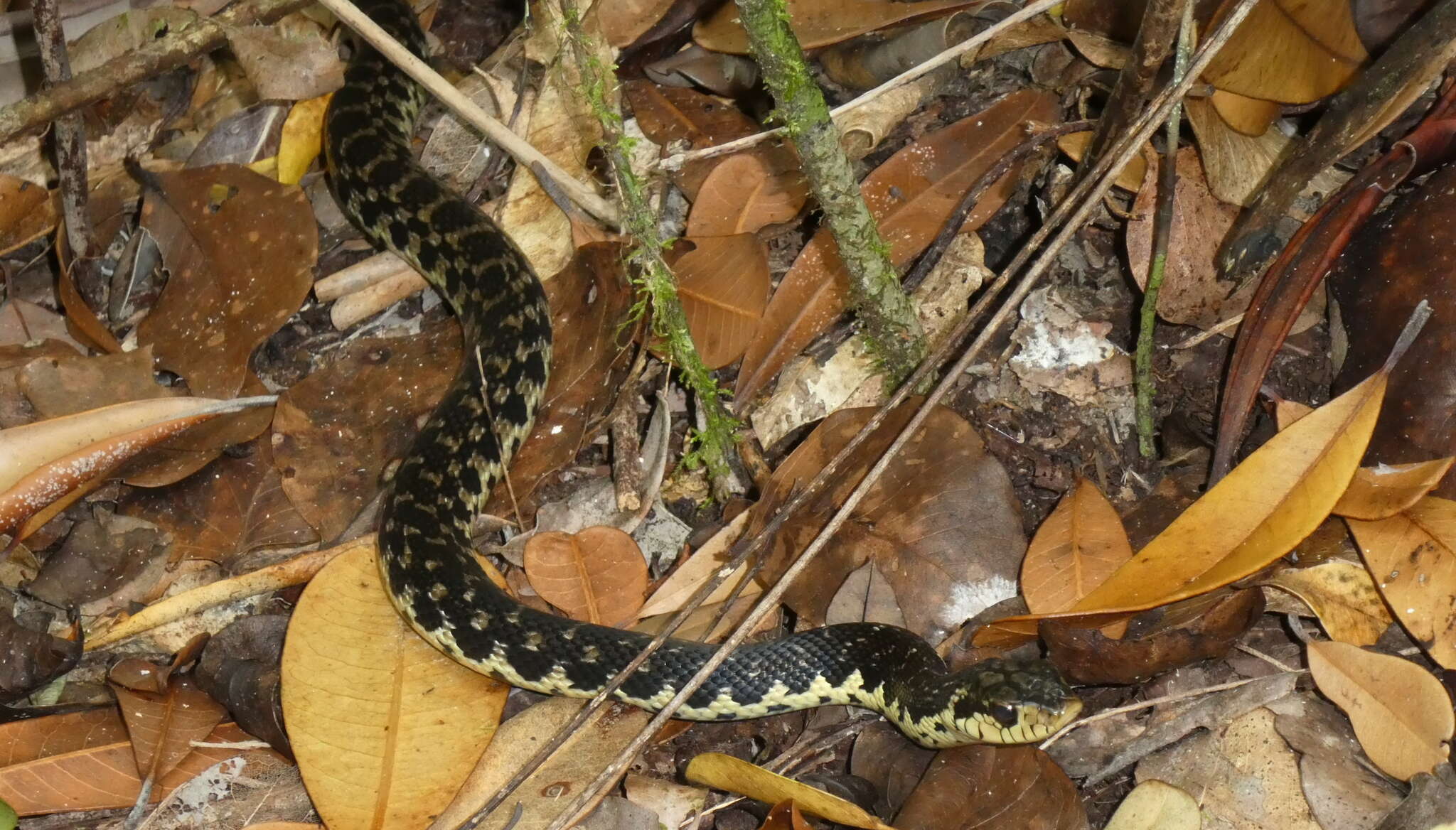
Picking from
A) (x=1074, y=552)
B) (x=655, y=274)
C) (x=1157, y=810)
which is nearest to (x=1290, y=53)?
(x=1074, y=552)

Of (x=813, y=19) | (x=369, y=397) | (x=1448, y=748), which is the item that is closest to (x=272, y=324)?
(x=369, y=397)

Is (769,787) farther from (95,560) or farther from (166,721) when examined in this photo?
(95,560)

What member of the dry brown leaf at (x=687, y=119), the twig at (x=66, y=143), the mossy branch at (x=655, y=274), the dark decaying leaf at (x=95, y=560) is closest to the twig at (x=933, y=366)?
the mossy branch at (x=655, y=274)

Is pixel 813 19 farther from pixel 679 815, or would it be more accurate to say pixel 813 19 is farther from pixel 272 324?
pixel 679 815

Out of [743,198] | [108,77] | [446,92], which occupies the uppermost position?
[446,92]

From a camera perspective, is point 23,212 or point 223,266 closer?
point 223,266

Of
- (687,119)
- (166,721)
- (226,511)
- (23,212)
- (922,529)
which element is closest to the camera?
(922,529)

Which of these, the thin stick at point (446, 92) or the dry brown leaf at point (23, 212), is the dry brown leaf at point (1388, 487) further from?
the dry brown leaf at point (23, 212)
